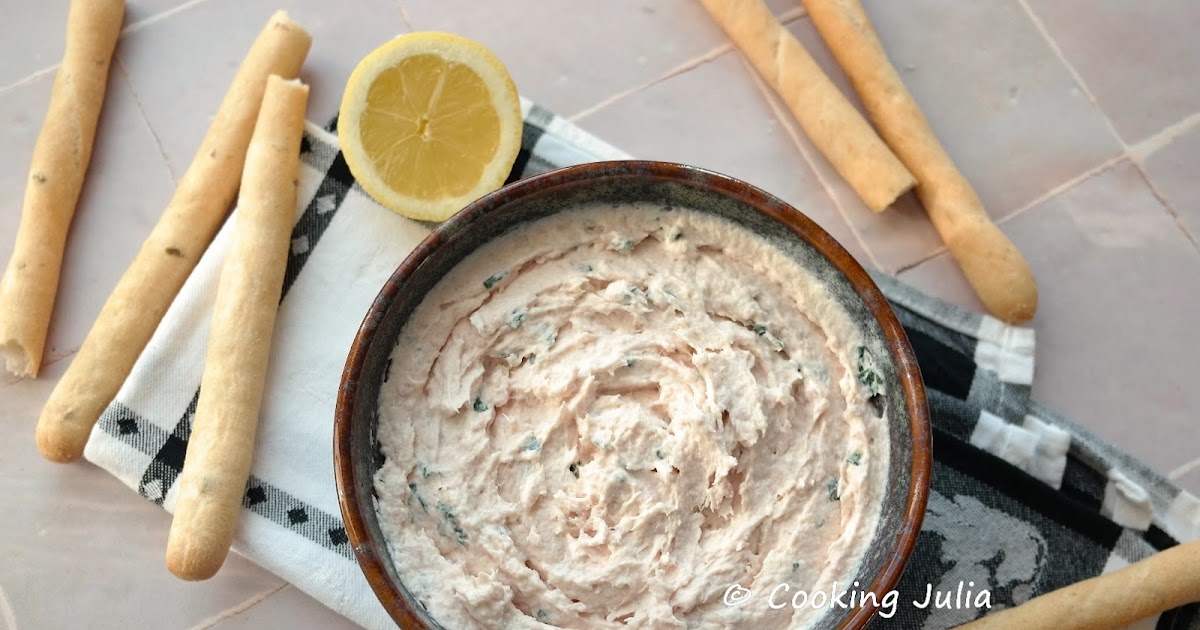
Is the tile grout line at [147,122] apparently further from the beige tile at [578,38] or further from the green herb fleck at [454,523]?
the green herb fleck at [454,523]

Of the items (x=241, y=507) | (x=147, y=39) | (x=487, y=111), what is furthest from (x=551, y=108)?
(x=241, y=507)

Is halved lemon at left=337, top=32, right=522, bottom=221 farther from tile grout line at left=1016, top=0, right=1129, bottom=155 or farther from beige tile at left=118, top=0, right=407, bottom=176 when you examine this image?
tile grout line at left=1016, top=0, right=1129, bottom=155

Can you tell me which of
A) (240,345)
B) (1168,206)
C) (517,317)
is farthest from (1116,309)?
(240,345)

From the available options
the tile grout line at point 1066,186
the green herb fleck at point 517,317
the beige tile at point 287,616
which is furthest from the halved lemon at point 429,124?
the tile grout line at point 1066,186

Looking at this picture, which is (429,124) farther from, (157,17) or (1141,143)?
(1141,143)

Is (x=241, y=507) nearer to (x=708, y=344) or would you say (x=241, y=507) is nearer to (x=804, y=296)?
(x=708, y=344)

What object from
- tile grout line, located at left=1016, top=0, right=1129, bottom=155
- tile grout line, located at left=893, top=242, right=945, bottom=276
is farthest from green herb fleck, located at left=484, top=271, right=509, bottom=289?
tile grout line, located at left=1016, top=0, right=1129, bottom=155
